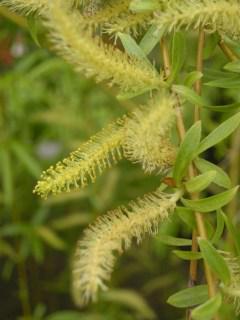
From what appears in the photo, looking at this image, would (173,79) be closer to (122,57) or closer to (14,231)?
(122,57)

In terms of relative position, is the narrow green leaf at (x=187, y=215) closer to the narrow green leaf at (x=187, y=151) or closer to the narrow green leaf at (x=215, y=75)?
the narrow green leaf at (x=187, y=151)

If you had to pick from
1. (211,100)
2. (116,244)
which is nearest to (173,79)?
(116,244)

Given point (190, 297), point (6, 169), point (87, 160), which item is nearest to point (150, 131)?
point (87, 160)

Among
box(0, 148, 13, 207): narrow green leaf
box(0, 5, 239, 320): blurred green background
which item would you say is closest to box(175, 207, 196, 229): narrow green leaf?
box(0, 5, 239, 320): blurred green background

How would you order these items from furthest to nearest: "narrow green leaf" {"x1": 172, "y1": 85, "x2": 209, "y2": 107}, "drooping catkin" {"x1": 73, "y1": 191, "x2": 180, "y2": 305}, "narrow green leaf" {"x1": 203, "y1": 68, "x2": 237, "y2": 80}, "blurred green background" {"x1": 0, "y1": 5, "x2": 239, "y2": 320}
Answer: "blurred green background" {"x1": 0, "y1": 5, "x2": 239, "y2": 320} < "narrow green leaf" {"x1": 203, "y1": 68, "x2": 237, "y2": 80} < "narrow green leaf" {"x1": 172, "y1": 85, "x2": 209, "y2": 107} < "drooping catkin" {"x1": 73, "y1": 191, "x2": 180, "y2": 305}

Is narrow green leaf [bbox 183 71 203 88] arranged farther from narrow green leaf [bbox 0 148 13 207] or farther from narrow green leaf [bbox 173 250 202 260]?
narrow green leaf [bbox 0 148 13 207]

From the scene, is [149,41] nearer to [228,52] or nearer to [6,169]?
[228,52]
